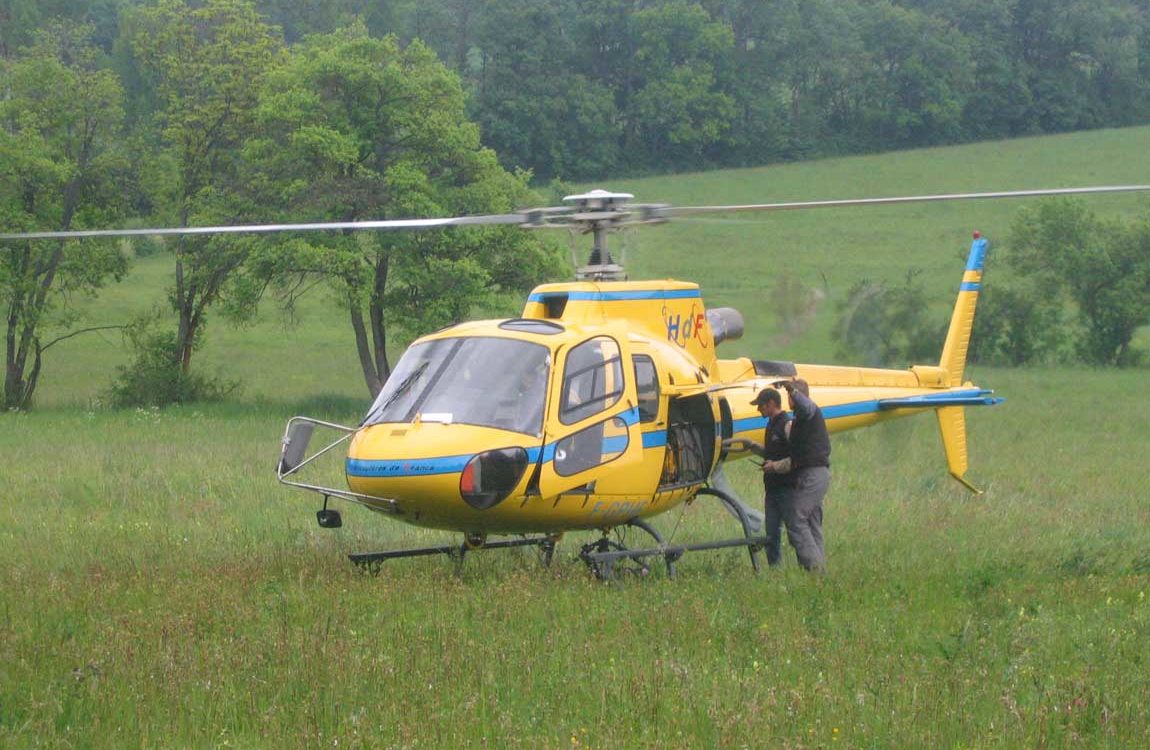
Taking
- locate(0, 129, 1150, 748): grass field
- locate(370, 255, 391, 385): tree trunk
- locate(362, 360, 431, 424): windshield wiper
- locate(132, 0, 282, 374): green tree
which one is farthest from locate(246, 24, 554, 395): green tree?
locate(362, 360, 431, 424): windshield wiper

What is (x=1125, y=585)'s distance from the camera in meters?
10.5

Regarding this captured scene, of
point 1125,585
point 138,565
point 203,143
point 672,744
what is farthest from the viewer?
point 203,143

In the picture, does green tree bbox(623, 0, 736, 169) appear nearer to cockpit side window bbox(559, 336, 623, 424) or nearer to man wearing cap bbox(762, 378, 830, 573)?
man wearing cap bbox(762, 378, 830, 573)

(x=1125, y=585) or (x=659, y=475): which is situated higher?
(x=659, y=475)

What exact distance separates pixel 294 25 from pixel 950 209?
3769 centimetres

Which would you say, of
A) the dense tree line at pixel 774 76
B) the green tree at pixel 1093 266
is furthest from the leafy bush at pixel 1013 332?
the dense tree line at pixel 774 76

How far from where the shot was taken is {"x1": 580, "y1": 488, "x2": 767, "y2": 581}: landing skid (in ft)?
34.5

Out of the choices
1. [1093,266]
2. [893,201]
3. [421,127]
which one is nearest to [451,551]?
[893,201]

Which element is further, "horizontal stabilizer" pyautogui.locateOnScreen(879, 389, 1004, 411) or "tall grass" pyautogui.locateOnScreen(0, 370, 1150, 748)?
"horizontal stabilizer" pyautogui.locateOnScreen(879, 389, 1004, 411)

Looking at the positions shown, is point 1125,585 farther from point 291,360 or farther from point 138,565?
point 291,360

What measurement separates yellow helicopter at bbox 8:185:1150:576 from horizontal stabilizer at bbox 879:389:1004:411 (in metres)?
1.76

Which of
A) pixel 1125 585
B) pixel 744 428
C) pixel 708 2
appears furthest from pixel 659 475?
pixel 708 2

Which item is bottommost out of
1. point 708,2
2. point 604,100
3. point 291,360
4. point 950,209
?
point 291,360

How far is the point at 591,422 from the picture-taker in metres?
10.3
